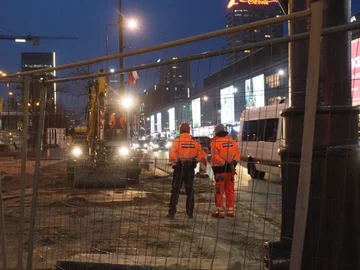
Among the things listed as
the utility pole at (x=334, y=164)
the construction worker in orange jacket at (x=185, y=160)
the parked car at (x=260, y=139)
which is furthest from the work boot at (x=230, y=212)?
the utility pole at (x=334, y=164)

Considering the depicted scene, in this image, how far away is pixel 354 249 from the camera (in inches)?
117

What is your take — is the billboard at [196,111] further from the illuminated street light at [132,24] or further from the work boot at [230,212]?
the illuminated street light at [132,24]

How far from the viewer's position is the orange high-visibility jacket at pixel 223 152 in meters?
7.98

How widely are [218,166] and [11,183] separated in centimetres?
949

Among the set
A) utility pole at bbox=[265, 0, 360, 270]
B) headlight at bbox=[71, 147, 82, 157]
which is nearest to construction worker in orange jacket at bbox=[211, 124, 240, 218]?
utility pole at bbox=[265, 0, 360, 270]

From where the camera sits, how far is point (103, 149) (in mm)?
13797

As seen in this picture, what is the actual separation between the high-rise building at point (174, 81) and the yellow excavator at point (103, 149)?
5.48 meters

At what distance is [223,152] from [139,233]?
89.4 inches

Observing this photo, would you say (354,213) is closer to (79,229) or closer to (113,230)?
(113,230)

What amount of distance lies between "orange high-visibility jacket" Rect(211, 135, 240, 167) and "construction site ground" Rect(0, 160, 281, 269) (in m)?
0.92

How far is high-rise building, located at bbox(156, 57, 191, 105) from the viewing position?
4.01 m

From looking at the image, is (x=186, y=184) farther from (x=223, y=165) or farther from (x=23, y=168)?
(x=23, y=168)

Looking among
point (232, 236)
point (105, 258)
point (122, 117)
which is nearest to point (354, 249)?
point (105, 258)

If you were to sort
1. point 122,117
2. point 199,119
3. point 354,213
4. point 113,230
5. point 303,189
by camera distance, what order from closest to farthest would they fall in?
point 303,189 < point 354,213 < point 199,119 < point 113,230 < point 122,117
